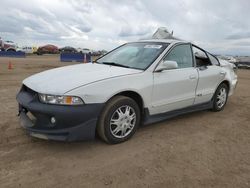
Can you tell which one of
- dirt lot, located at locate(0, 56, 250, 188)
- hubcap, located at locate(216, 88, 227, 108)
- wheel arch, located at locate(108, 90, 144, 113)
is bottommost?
dirt lot, located at locate(0, 56, 250, 188)

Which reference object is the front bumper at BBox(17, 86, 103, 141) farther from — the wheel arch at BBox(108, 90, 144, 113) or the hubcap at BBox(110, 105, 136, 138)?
the wheel arch at BBox(108, 90, 144, 113)

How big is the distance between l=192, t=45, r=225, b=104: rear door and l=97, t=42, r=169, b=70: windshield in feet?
3.22

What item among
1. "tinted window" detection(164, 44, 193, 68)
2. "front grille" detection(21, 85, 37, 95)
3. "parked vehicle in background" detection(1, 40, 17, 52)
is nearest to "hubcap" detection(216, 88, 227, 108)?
"tinted window" detection(164, 44, 193, 68)

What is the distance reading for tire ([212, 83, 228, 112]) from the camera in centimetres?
521

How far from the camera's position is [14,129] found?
3.86 m

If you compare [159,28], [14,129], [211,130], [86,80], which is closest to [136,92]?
[86,80]

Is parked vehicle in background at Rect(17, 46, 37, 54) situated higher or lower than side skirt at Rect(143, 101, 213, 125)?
higher

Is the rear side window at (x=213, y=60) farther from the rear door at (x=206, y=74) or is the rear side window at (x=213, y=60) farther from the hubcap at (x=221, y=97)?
the hubcap at (x=221, y=97)

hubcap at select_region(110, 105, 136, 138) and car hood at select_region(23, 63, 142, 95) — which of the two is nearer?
car hood at select_region(23, 63, 142, 95)

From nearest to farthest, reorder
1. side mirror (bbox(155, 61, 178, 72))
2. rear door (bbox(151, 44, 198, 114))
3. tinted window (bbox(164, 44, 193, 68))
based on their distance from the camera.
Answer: side mirror (bbox(155, 61, 178, 72)) → rear door (bbox(151, 44, 198, 114)) → tinted window (bbox(164, 44, 193, 68))

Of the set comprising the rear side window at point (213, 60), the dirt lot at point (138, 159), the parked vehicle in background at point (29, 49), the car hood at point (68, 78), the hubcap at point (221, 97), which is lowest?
the dirt lot at point (138, 159)

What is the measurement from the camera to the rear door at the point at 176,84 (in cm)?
382

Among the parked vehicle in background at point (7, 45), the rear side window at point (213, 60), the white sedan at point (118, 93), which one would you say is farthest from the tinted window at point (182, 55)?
the parked vehicle in background at point (7, 45)

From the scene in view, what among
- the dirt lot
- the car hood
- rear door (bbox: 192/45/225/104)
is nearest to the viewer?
the dirt lot
